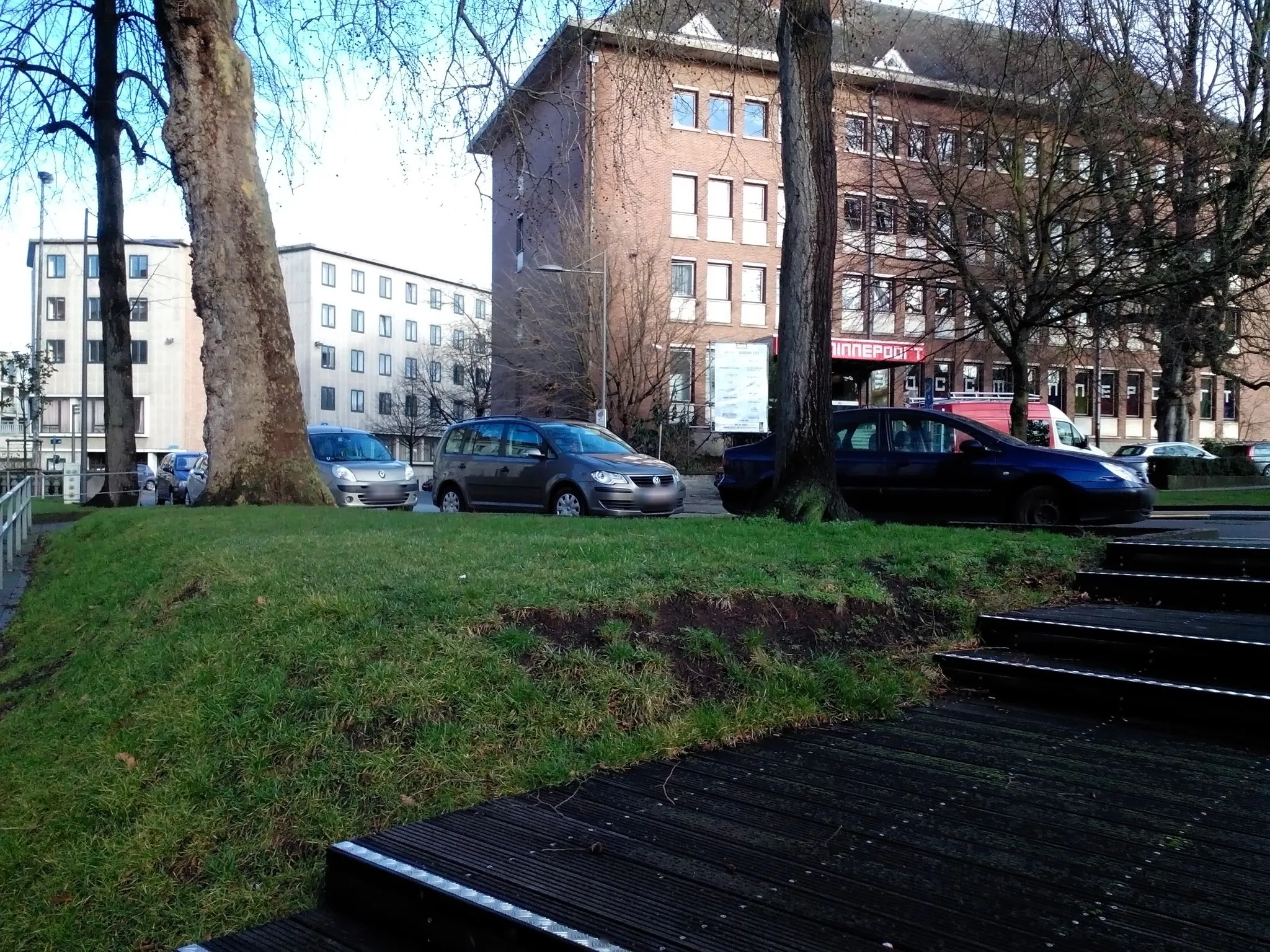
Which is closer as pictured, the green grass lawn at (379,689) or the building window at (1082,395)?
the green grass lawn at (379,689)

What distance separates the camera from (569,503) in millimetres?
15570

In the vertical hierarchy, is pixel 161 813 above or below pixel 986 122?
below

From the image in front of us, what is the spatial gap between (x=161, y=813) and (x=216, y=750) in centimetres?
35

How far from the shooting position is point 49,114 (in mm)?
18984

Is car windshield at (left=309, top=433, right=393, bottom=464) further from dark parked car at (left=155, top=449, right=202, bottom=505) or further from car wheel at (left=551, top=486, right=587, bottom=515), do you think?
dark parked car at (left=155, top=449, right=202, bottom=505)

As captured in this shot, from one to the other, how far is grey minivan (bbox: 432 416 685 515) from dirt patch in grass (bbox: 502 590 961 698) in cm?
954

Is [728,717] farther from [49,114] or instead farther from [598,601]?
[49,114]

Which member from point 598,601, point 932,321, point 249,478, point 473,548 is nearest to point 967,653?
point 598,601

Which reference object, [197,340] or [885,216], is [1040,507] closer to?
[885,216]

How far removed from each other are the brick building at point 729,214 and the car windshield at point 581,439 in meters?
3.30

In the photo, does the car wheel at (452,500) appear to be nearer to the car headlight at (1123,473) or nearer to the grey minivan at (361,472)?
the grey minivan at (361,472)

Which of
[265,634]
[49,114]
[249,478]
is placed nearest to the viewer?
[265,634]

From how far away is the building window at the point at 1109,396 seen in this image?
48.2 m

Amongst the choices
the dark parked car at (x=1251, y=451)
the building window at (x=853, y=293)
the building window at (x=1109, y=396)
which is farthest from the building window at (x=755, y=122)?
the dark parked car at (x=1251, y=451)
